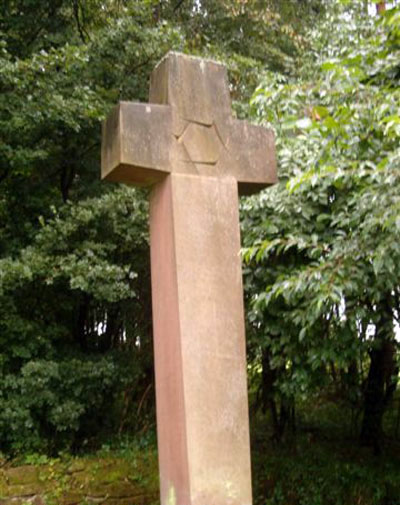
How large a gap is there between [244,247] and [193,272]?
1511 mm

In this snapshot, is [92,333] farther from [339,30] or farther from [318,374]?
[339,30]

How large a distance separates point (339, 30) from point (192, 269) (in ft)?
11.6

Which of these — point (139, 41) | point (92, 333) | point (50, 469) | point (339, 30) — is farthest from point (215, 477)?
point (139, 41)

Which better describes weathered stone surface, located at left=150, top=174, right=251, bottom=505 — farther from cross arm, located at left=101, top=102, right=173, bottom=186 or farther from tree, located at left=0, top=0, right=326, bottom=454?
tree, located at left=0, top=0, right=326, bottom=454

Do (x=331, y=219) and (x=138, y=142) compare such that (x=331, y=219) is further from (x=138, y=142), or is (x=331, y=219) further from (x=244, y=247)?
(x=138, y=142)

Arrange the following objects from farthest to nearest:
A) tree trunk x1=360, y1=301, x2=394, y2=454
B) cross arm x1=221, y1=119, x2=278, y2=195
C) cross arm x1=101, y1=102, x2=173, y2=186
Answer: tree trunk x1=360, y1=301, x2=394, y2=454 → cross arm x1=221, y1=119, x2=278, y2=195 → cross arm x1=101, y1=102, x2=173, y2=186

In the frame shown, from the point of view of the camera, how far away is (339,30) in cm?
561

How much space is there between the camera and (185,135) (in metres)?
3.31

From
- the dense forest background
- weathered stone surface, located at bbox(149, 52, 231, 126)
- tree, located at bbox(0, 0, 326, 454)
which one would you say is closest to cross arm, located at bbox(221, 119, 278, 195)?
weathered stone surface, located at bbox(149, 52, 231, 126)

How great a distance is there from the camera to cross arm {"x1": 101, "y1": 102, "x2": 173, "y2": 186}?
3.13m

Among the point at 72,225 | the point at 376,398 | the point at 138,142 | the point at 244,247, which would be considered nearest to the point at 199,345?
the point at 138,142

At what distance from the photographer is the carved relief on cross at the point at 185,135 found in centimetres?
316

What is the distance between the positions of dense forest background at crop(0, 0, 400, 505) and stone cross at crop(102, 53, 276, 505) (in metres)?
0.49

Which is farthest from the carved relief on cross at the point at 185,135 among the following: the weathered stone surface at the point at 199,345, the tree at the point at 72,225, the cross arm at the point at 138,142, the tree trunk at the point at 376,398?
the tree trunk at the point at 376,398
